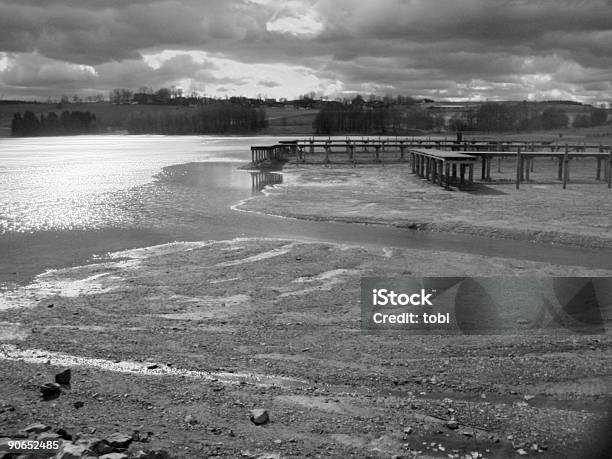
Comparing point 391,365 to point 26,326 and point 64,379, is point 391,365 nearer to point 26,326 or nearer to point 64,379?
point 64,379

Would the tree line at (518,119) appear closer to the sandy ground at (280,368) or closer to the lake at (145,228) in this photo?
the lake at (145,228)

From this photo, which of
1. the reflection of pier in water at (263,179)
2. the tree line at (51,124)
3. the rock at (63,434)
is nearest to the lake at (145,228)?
the reflection of pier in water at (263,179)

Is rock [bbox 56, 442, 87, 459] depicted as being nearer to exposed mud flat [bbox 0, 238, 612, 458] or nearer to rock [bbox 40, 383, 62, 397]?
exposed mud flat [bbox 0, 238, 612, 458]

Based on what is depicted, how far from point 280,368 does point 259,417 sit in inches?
41.1

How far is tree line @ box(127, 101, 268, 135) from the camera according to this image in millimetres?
144625

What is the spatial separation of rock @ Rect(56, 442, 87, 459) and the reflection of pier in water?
18.4m

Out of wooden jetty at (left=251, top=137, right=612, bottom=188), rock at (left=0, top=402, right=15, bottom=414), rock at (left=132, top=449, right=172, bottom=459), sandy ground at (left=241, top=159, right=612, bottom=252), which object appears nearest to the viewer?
rock at (left=132, top=449, right=172, bottom=459)

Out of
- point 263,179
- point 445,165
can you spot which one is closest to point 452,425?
point 445,165

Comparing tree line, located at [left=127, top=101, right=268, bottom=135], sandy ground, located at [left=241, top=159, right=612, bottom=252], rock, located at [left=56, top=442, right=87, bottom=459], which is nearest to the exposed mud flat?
rock, located at [left=56, top=442, right=87, bottom=459]

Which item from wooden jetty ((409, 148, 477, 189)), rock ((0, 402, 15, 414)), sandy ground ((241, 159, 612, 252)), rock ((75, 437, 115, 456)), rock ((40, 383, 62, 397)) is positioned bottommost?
rock ((0, 402, 15, 414))

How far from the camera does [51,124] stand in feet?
509

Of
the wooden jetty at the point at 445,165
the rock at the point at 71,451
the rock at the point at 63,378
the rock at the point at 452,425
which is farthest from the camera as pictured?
the wooden jetty at the point at 445,165

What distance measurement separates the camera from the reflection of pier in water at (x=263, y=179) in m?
23.5

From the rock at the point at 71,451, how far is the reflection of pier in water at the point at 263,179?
18448mm
